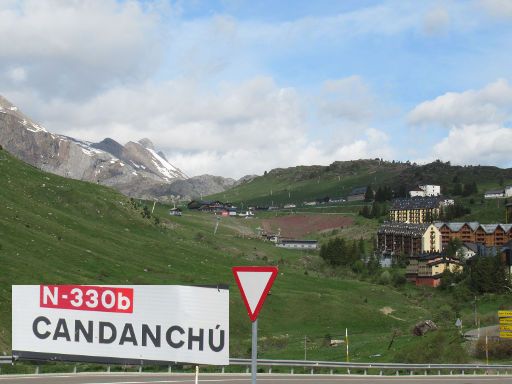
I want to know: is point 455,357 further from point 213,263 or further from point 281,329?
point 213,263

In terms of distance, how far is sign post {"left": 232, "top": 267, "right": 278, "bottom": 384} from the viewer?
15945 millimetres

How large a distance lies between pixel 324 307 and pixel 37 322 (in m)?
94.9

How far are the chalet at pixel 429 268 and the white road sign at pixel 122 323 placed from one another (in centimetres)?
14819

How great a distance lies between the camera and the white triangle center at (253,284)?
1598cm

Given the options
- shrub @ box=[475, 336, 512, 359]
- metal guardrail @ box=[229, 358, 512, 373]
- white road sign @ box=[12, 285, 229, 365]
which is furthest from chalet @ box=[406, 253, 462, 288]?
white road sign @ box=[12, 285, 229, 365]

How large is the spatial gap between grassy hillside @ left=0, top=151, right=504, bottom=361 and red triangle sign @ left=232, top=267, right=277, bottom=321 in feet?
143

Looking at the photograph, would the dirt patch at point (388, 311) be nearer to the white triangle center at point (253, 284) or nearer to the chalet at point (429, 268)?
the chalet at point (429, 268)

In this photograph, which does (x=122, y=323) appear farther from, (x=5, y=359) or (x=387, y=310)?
(x=387, y=310)

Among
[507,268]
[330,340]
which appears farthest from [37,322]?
[507,268]

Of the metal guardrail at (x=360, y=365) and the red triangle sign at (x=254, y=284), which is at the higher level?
the red triangle sign at (x=254, y=284)

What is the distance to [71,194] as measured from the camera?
541 feet

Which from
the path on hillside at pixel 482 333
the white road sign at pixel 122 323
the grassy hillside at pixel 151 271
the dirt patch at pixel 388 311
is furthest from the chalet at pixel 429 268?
the white road sign at pixel 122 323

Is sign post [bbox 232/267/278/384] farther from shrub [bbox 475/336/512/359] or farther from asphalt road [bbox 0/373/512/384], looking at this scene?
shrub [bbox 475/336/512/359]

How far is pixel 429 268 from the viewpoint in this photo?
176000mm
